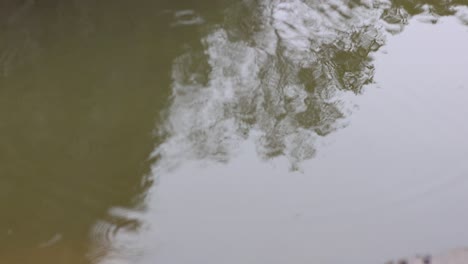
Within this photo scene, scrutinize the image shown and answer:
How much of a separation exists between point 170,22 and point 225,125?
102 centimetres

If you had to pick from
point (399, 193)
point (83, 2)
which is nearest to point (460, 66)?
point (399, 193)

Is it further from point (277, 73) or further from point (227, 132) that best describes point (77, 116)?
point (277, 73)

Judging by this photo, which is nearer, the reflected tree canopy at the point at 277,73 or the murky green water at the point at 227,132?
the murky green water at the point at 227,132

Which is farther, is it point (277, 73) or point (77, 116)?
point (277, 73)

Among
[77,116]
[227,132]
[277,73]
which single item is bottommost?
[227,132]

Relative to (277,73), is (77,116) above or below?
below

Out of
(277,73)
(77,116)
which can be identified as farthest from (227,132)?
(77,116)

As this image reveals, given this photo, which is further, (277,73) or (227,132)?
(277,73)

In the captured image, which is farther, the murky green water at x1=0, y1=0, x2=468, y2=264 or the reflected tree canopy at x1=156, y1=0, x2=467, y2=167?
the reflected tree canopy at x1=156, y1=0, x2=467, y2=167

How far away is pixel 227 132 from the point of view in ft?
9.26

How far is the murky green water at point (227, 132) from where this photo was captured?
236cm

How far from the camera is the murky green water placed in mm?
2359

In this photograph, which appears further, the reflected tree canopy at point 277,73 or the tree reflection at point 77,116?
the reflected tree canopy at point 277,73

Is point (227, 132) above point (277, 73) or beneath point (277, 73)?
beneath
